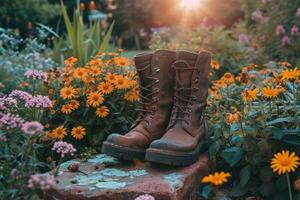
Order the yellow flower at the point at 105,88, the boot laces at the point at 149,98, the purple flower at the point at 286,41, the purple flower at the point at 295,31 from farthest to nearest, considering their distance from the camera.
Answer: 1. the purple flower at the point at 286,41
2. the purple flower at the point at 295,31
3. the yellow flower at the point at 105,88
4. the boot laces at the point at 149,98

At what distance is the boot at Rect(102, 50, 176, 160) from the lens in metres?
2.16

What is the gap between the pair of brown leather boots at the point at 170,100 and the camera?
6.88 feet

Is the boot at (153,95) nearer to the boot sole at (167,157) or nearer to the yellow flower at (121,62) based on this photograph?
the boot sole at (167,157)

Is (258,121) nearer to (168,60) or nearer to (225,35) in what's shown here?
(168,60)

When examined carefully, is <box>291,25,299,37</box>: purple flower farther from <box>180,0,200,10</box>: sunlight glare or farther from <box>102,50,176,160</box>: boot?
<box>180,0,200,10</box>: sunlight glare

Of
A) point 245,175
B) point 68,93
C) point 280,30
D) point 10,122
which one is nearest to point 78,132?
point 68,93

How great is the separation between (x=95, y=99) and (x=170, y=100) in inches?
16.6

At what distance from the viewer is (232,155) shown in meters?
2.03

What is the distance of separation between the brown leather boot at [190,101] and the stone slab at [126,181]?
10 cm

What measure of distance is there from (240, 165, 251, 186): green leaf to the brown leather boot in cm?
22

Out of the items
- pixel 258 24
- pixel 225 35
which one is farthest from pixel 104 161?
pixel 258 24

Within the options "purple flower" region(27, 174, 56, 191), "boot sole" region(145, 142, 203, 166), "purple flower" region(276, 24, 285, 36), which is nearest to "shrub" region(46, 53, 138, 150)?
"boot sole" region(145, 142, 203, 166)

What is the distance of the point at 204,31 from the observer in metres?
6.39

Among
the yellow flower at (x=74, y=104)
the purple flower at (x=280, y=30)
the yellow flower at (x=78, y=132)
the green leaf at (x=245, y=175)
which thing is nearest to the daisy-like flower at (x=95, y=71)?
the yellow flower at (x=74, y=104)
